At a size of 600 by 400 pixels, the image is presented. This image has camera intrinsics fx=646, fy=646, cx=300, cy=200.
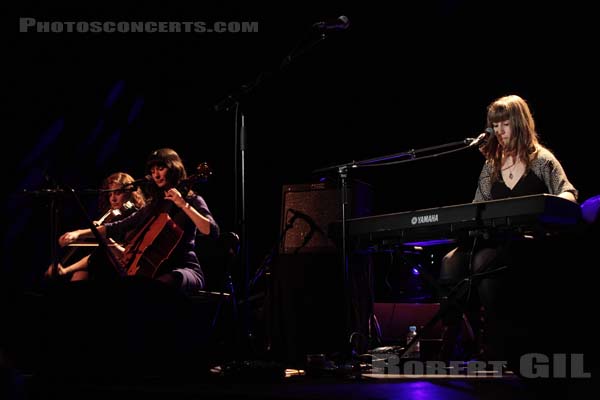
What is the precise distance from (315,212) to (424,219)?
1.16m

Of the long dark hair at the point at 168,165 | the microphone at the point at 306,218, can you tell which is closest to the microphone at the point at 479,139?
the microphone at the point at 306,218

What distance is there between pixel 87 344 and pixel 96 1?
3.95 metres

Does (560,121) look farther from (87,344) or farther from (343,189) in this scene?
(87,344)

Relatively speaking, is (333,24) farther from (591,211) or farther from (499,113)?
(591,211)

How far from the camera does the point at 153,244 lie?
3.89m

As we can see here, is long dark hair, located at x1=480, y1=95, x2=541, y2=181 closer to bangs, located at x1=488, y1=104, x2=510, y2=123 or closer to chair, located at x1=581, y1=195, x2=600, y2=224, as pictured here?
bangs, located at x1=488, y1=104, x2=510, y2=123

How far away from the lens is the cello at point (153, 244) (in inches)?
152

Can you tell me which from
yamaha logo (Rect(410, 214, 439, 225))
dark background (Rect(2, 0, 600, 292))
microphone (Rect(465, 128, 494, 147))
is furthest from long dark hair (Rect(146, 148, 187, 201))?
microphone (Rect(465, 128, 494, 147))

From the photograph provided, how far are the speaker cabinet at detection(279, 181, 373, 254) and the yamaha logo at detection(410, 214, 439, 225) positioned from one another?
35.2 inches

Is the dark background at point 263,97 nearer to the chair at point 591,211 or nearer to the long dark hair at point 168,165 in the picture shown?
the long dark hair at point 168,165

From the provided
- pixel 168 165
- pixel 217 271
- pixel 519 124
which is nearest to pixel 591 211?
pixel 519 124

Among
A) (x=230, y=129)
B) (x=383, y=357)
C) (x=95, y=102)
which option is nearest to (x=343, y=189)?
(x=383, y=357)

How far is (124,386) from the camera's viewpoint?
2.43 m

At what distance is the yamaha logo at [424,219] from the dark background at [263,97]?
232 centimetres
